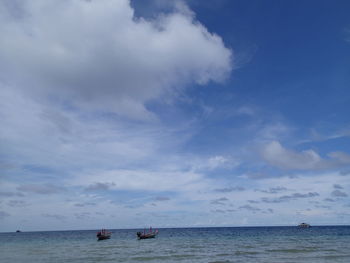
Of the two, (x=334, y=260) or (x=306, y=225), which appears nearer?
(x=334, y=260)

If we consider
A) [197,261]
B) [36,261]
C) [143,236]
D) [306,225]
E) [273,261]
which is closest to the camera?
[273,261]

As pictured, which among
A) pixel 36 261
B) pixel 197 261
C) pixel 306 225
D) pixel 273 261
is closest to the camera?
pixel 273 261

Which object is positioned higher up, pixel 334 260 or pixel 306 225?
pixel 306 225

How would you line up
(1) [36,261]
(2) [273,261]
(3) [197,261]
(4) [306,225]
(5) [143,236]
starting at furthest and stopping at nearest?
(4) [306,225] < (5) [143,236] < (1) [36,261] < (3) [197,261] < (2) [273,261]

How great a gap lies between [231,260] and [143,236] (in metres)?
50.5

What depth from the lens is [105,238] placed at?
269 ft

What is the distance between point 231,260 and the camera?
34781 millimetres

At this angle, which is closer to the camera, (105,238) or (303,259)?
(303,259)

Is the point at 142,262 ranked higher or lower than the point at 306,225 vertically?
lower

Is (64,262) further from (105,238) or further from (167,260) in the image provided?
(105,238)

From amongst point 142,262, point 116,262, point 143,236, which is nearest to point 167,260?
point 142,262

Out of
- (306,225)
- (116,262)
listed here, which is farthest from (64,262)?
(306,225)

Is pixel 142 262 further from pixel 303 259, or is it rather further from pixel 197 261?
pixel 303 259

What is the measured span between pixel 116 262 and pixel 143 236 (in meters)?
47.5
